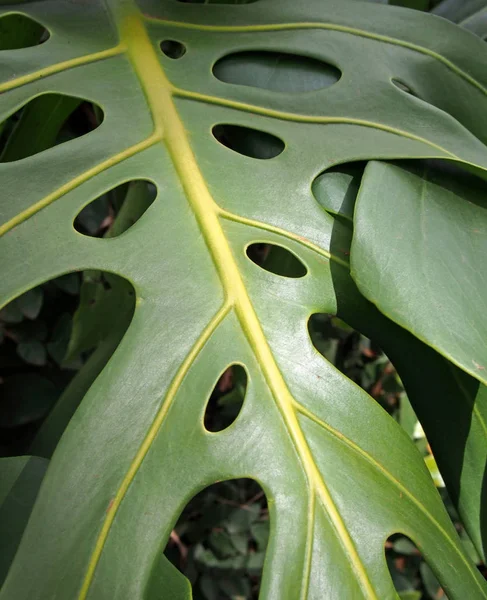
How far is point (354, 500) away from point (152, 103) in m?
0.41

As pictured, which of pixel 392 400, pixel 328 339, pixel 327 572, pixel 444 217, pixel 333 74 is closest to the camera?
pixel 327 572

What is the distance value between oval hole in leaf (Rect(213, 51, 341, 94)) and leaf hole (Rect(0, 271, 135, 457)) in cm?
34

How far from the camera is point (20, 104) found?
575 mm

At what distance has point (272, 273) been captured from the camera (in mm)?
501

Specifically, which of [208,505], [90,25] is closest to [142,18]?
[90,25]

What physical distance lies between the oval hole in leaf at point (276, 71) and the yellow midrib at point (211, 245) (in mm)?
88

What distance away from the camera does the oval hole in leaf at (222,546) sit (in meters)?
1.25

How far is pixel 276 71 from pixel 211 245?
0.28 m

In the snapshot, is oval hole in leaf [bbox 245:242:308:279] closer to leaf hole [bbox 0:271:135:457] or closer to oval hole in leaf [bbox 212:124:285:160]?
oval hole in leaf [bbox 212:124:285:160]

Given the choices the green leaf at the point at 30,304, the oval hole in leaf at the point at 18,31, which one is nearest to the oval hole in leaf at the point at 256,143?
the oval hole in leaf at the point at 18,31

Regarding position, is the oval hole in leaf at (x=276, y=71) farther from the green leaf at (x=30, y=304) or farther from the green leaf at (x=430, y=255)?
the green leaf at (x=30, y=304)

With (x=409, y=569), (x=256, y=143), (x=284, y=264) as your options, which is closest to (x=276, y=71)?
(x=256, y=143)

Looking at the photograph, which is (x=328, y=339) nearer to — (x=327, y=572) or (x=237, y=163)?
(x=237, y=163)

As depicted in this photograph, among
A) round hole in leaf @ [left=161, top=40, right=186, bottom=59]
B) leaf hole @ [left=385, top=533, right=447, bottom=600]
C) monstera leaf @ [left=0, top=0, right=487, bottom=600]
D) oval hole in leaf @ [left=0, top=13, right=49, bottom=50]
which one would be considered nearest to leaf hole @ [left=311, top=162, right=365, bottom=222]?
monstera leaf @ [left=0, top=0, right=487, bottom=600]
